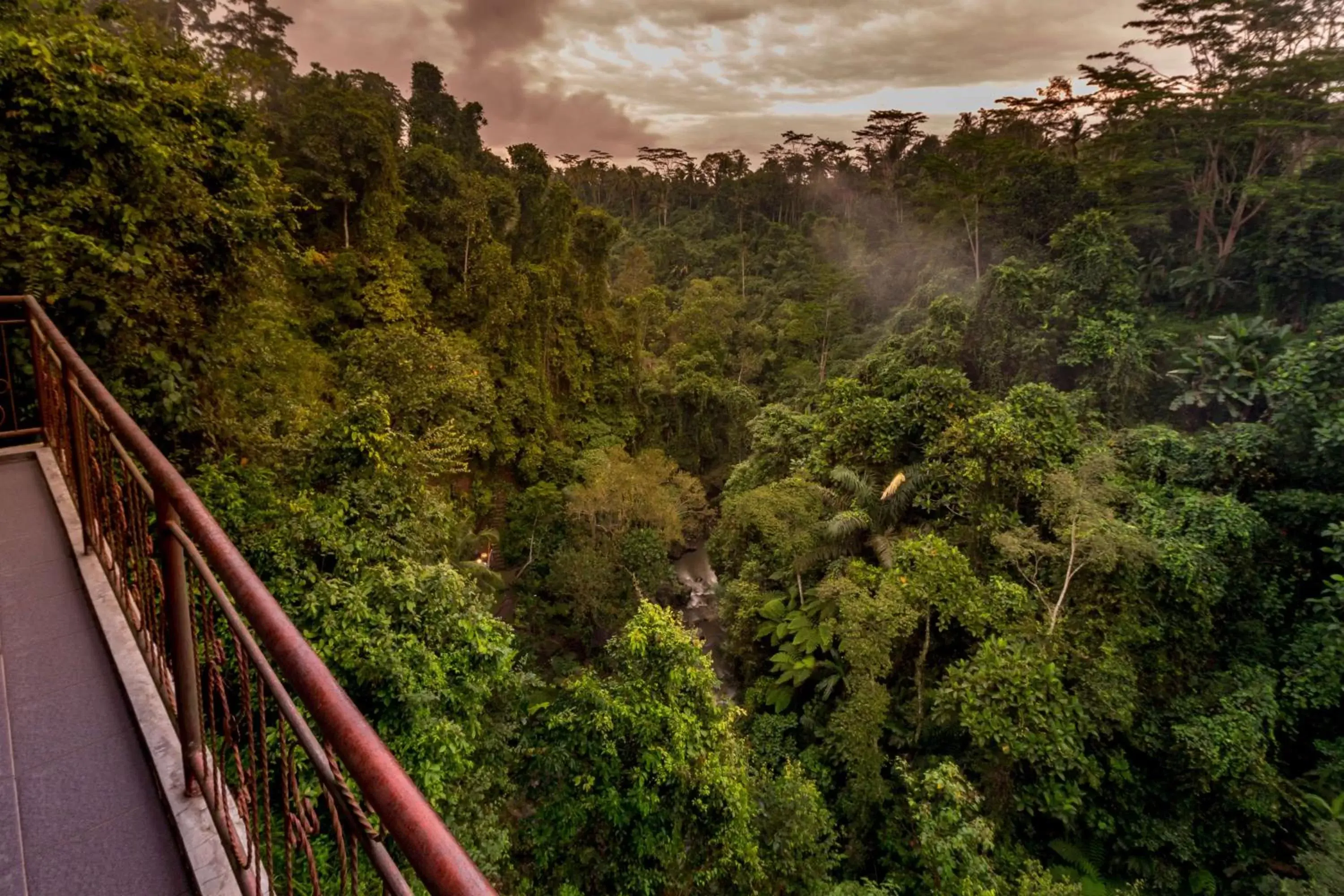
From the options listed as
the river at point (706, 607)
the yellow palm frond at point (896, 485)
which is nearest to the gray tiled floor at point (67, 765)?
the yellow palm frond at point (896, 485)

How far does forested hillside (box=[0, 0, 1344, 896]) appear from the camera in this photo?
18.0ft

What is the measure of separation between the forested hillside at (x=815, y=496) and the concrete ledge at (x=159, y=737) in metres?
3.01

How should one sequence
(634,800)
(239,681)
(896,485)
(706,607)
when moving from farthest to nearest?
(706,607) < (896,485) < (634,800) < (239,681)

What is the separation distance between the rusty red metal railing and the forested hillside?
294 cm

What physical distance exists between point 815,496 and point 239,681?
1070 centimetres

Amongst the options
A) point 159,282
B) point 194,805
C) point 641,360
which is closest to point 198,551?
point 194,805

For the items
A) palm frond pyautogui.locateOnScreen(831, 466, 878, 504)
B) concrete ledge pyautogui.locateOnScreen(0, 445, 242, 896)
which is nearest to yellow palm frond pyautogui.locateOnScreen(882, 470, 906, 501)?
palm frond pyautogui.locateOnScreen(831, 466, 878, 504)

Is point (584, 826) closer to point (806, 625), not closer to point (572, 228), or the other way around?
point (806, 625)

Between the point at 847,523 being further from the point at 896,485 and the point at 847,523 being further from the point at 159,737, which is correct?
the point at 159,737

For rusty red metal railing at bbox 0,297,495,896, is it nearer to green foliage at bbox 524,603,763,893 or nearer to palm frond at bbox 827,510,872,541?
green foliage at bbox 524,603,763,893

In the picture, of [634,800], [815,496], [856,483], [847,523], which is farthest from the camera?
[815,496]

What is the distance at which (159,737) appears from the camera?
5.74ft

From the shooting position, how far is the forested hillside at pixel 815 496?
547cm

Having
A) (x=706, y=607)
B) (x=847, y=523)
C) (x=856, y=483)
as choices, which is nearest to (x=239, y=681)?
(x=847, y=523)
